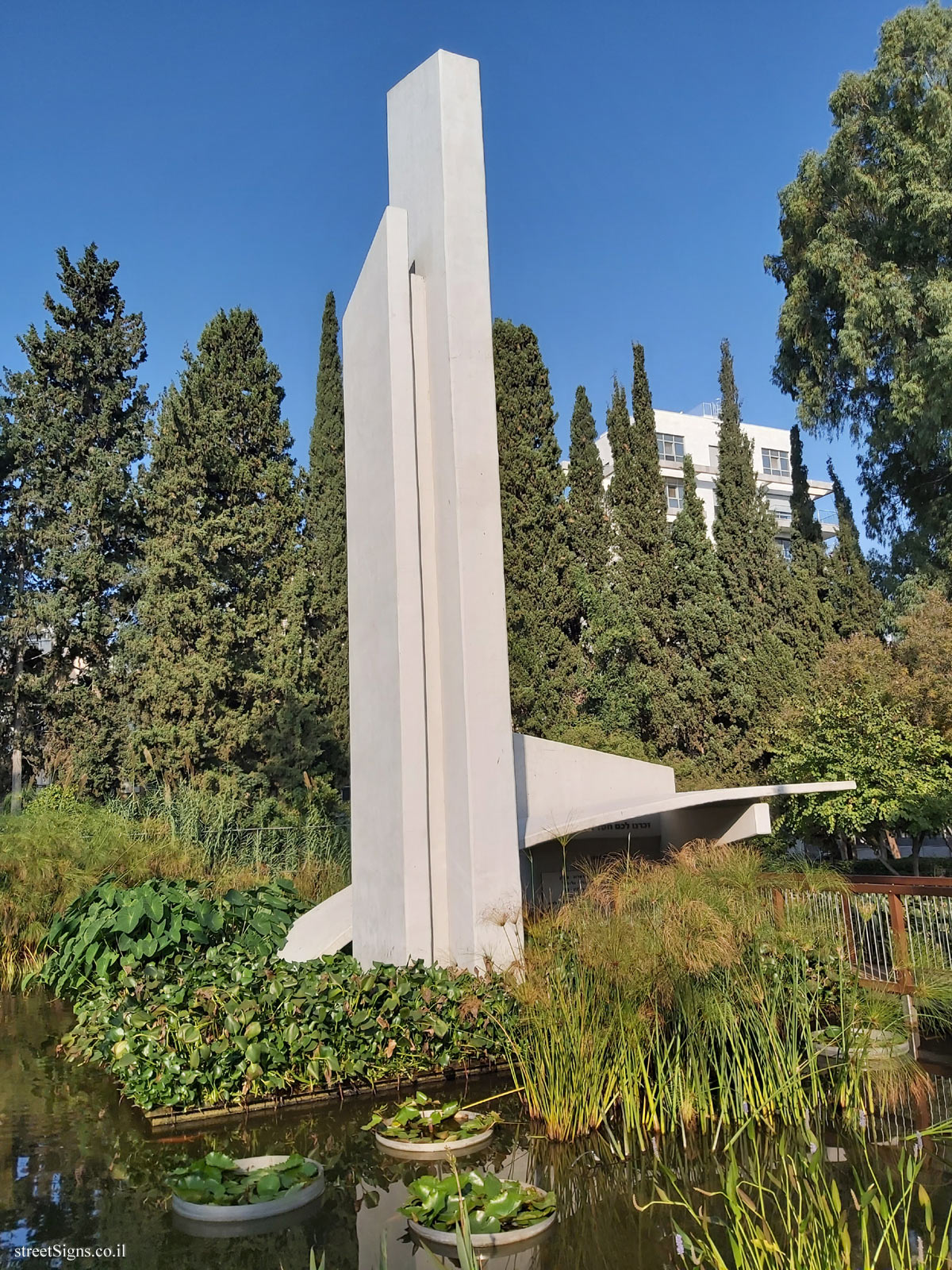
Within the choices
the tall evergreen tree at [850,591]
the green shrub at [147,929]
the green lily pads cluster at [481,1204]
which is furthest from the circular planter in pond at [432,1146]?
the tall evergreen tree at [850,591]

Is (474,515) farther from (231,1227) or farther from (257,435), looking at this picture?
(257,435)

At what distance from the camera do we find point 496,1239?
348cm

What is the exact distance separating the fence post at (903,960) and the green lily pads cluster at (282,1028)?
8.58 ft

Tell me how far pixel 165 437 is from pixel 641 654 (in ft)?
32.9

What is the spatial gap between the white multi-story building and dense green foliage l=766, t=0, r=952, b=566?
12134 millimetres

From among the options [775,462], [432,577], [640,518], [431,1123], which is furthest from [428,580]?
[775,462]

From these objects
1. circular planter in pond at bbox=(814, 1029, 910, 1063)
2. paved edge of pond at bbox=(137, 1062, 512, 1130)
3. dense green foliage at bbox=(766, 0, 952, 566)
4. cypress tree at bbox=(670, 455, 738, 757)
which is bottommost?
paved edge of pond at bbox=(137, 1062, 512, 1130)

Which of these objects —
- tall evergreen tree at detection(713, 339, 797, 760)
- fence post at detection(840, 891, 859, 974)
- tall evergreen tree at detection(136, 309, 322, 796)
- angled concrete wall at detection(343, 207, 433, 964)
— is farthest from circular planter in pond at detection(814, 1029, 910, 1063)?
tall evergreen tree at detection(713, 339, 797, 760)

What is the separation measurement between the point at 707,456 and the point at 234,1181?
33.6 meters

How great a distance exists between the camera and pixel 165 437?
1811cm

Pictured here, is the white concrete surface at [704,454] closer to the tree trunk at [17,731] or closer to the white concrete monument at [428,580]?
the tree trunk at [17,731]

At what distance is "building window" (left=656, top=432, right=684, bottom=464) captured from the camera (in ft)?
112

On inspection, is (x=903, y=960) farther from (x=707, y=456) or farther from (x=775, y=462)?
(x=775, y=462)

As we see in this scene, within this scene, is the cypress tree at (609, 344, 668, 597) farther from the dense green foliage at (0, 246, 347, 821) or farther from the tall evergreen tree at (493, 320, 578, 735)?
the dense green foliage at (0, 246, 347, 821)
